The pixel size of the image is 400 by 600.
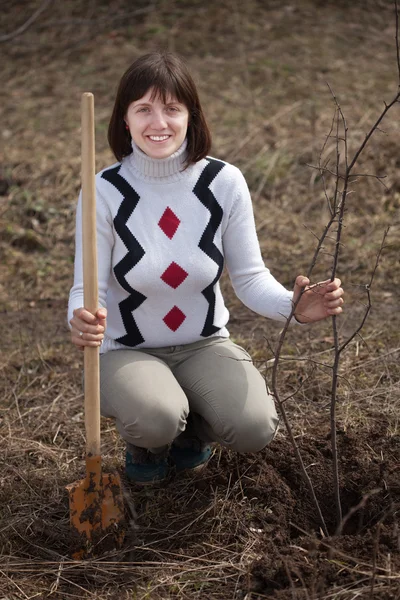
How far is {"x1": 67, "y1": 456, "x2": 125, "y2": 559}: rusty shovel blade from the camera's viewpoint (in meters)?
2.41

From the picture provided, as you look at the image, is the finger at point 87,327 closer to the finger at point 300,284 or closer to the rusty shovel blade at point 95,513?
the rusty shovel blade at point 95,513

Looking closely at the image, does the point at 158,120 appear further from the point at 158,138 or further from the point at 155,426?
the point at 155,426

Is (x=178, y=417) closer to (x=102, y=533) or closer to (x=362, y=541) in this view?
(x=102, y=533)

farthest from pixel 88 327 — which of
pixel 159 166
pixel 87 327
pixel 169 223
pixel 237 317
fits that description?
pixel 237 317

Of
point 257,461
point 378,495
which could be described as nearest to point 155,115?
point 257,461

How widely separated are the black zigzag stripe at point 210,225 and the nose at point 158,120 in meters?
0.23

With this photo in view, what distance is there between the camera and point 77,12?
8742 millimetres

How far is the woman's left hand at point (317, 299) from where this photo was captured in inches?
92.7

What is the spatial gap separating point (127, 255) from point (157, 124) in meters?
0.41

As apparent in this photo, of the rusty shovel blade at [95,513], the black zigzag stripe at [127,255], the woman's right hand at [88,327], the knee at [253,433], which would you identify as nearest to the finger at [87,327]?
the woman's right hand at [88,327]

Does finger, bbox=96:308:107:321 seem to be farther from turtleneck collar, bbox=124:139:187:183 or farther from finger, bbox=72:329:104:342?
turtleneck collar, bbox=124:139:187:183

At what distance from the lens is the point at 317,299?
96.6 inches

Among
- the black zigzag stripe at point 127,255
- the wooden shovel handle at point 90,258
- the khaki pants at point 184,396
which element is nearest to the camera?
the wooden shovel handle at point 90,258

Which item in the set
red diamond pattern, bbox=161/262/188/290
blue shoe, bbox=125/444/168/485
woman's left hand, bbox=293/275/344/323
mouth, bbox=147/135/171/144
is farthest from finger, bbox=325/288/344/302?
blue shoe, bbox=125/444/168/485
